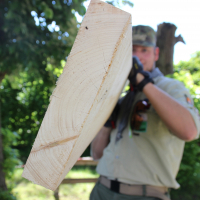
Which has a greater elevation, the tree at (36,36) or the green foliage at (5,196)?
the tree at (36,36)

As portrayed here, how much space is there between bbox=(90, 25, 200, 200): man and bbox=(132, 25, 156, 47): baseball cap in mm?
307

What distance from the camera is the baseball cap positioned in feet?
5.35

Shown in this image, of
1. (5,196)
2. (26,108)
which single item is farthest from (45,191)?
(26,108)

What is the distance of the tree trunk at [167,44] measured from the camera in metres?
3.54

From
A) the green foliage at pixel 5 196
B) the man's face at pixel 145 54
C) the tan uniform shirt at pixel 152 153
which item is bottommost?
the green foliage at pixel 5 196

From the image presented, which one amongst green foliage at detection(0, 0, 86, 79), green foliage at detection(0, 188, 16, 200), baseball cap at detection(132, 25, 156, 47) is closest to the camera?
baseball cap at detection(132, 25, 156, 47)

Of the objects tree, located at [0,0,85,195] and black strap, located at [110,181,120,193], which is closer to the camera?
black strap, located at [110,181,120,193]

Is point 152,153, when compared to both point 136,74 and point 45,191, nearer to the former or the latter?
point 136,74

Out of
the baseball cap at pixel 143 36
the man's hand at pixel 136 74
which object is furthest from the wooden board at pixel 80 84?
the baseball cap at pixel 143 36

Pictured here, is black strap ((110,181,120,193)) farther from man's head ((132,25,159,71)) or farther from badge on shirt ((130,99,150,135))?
man's head ((132,25,159,71))

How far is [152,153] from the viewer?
138 cm

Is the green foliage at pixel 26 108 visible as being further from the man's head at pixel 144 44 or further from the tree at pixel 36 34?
the man's head at pixel 144 44

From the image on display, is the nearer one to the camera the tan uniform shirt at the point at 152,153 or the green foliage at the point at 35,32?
the tan uniform shirt at the point at 152,153

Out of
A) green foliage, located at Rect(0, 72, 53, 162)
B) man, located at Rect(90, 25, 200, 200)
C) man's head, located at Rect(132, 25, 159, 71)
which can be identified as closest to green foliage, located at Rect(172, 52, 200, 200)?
man's head, located at Rect(132, 25, 159, 71)
